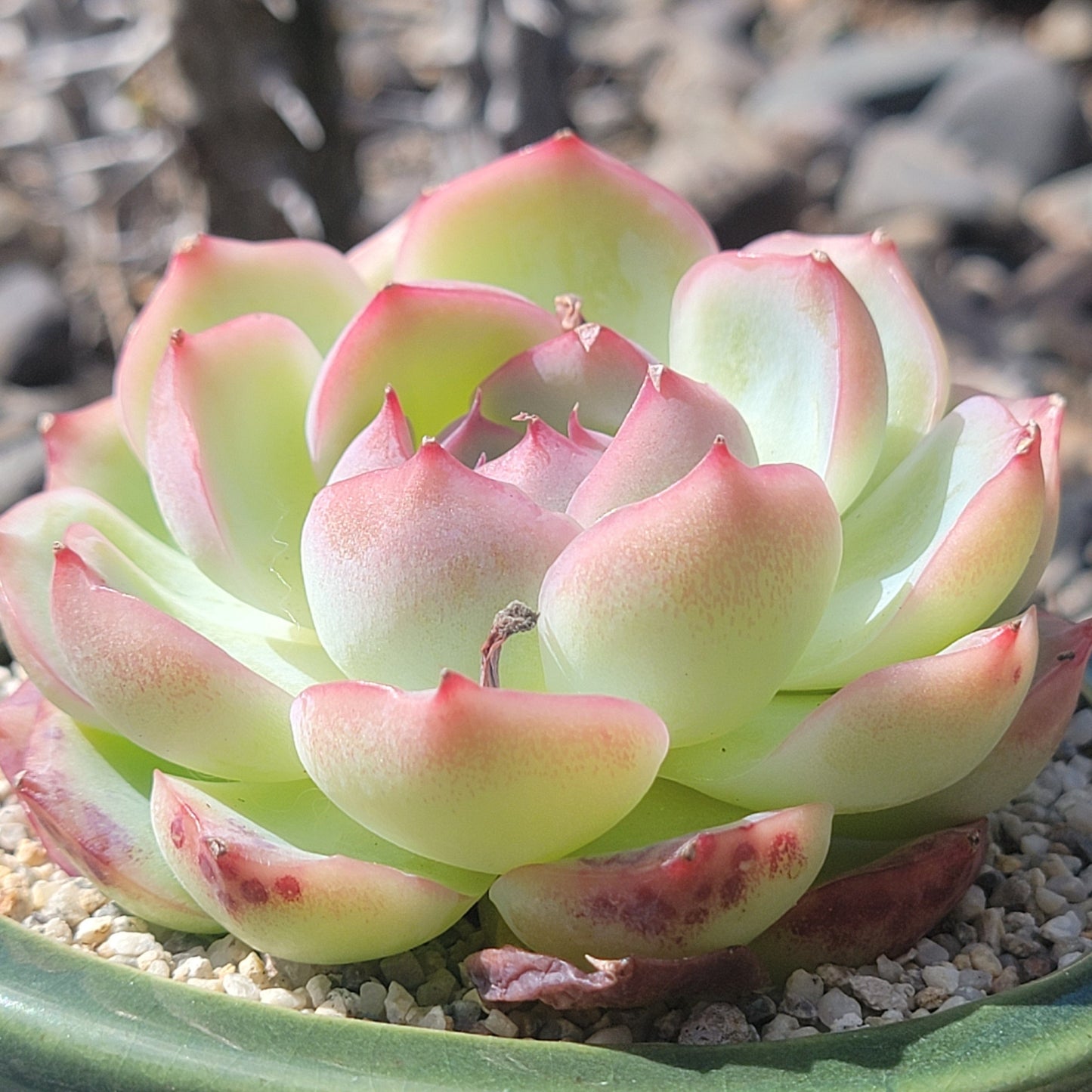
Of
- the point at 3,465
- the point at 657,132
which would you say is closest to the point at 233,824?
the point at 3,465

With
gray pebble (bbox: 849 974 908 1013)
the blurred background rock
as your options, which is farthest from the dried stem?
the blurred background rock

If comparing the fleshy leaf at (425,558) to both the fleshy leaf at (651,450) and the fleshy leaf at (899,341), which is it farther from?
the fleshy leaf at (899,341)

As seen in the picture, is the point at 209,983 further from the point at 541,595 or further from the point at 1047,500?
the point at 1047,500

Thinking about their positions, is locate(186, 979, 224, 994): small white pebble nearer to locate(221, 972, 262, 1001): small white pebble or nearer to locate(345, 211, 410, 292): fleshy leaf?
locate(221, 972, 262, 1001): small white pebble

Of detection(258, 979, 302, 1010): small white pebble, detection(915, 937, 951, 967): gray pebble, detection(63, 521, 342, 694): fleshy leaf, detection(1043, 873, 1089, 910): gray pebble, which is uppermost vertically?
Answer: detection(63, 521, 342, 694): fleshy leaf

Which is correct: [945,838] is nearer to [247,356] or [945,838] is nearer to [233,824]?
[233,824]

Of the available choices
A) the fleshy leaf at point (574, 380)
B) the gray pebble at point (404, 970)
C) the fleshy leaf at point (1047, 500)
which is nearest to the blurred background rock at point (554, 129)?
the fleshy leaf at point (1047, 500)
